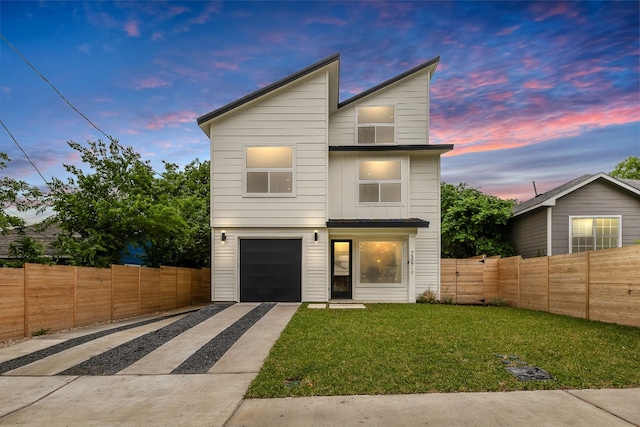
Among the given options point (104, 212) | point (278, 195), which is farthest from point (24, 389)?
point (278, 195)

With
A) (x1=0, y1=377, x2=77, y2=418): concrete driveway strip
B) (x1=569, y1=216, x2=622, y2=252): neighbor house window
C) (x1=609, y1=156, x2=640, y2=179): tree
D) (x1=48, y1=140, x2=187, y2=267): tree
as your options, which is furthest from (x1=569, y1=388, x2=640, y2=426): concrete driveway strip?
(x1=609, y1=156, x2=640, y2=179): tree

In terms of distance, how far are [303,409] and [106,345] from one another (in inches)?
194

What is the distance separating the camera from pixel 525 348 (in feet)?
21.7

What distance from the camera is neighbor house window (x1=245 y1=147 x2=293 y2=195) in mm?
13359

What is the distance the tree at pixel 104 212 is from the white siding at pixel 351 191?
5.39m

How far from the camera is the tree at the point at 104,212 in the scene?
12375 mm

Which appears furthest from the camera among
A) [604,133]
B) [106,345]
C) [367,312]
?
[604,133]

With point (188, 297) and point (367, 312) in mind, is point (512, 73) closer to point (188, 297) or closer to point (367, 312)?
point (367, 312)

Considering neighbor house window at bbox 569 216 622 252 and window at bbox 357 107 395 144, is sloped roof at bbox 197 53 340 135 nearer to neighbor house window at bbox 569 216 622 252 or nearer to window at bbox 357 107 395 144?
window at bbox 357 107 395 144

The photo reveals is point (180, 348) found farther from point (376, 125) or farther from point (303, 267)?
Result: point (376, 125)

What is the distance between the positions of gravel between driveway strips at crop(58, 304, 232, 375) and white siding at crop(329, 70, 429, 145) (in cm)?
848

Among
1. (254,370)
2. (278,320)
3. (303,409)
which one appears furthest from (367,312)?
(303,409)

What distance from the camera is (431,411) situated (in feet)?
13.7

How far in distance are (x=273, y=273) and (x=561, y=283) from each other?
326 inches
